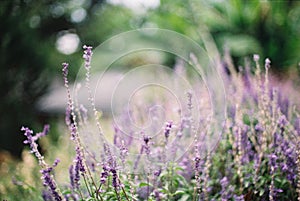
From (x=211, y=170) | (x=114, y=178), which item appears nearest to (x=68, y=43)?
(x=211, y=170)

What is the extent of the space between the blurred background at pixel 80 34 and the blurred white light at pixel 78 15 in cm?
2

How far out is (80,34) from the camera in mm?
7445

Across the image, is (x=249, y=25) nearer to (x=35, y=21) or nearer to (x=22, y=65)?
(x=35, y=21)

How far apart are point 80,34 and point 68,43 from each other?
0.27 m

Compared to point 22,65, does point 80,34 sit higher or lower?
higher

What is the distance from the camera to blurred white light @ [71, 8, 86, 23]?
7492 millimetres

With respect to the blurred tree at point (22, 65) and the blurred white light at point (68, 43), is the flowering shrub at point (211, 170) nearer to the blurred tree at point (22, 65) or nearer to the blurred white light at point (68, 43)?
the blurred tree at point (22, 65)

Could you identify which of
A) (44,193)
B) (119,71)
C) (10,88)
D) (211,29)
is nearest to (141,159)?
(44,193)

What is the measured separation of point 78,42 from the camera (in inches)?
295

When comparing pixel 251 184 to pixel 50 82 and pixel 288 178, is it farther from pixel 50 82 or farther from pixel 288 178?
pixel 50 82

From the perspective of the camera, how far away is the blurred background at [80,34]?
6043 mm

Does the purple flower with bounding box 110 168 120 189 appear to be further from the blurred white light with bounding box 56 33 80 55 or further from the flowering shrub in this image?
the blurred white light with bounding box 56 33 80 55

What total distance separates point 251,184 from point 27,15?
4953mm

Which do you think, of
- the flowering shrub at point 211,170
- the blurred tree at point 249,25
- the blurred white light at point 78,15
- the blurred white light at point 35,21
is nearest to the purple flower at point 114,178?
the flowering shrub at point 211,170
